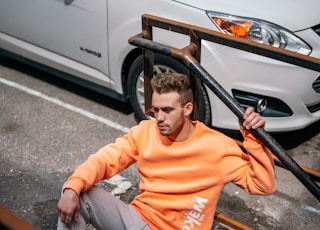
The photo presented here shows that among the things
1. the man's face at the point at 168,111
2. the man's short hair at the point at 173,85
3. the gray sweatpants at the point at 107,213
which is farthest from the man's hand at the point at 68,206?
the man's short hair at the point at 173,85

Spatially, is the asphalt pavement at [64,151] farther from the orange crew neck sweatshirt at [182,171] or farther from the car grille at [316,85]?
the orange crew neck sweatshirt at [182,171]

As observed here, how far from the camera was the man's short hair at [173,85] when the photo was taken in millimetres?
2479

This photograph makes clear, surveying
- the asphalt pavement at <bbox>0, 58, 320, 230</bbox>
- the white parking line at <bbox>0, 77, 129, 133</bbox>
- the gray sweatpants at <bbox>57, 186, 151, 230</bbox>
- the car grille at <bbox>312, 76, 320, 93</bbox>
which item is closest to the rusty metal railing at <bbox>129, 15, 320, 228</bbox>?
the gray sweatpants at <bbox>57, 186, 151, 230</bbox>

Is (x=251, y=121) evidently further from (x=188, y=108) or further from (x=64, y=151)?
(x=64, y=151)

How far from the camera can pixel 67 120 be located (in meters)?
4.79

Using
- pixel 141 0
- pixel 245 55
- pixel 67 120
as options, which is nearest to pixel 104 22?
pixel 141 0

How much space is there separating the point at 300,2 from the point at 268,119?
3.01ft

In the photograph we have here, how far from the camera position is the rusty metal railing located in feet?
7.38

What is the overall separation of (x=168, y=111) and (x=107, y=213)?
64 cm

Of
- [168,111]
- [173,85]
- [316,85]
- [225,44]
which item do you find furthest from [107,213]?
[316,85]

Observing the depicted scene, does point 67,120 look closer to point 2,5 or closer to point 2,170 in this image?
point 2,170

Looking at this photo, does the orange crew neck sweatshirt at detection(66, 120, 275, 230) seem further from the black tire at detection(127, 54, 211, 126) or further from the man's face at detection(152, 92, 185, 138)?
the black tire at detection(127, 54, 211, 126)

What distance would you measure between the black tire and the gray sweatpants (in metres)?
1.55

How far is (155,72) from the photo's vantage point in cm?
427
